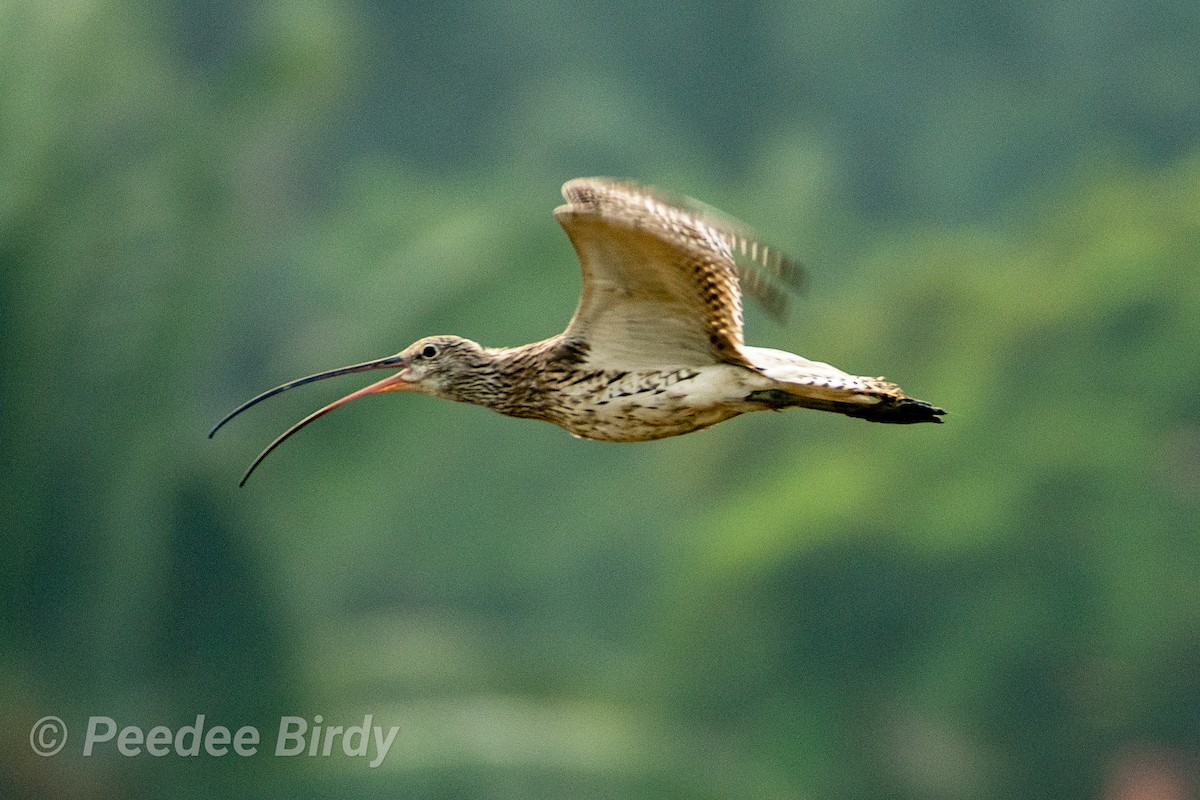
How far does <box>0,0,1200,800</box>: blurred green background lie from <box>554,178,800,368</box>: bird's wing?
10.4 m

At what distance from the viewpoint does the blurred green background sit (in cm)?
2288

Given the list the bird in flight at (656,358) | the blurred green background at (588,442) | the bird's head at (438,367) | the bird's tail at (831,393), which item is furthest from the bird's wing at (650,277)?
the blurred green background at (588,442)

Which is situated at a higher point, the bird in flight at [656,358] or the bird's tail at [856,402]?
the bird in flight at [656,358]

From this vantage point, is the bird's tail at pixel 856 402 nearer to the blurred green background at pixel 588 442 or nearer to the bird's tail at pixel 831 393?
the bird's tail at pixel 831 393

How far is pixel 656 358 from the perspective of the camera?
33.3 ft

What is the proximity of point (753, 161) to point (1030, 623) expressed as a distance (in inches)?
1068

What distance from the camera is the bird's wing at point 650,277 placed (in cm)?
954

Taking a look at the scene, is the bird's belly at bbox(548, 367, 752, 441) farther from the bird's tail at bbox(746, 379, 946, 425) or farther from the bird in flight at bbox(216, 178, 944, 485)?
the bird's tail at bbox(746, 379, 946, 425)

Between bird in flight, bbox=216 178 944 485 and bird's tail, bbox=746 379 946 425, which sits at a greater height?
bird in flight, bbox=216 178 944 485

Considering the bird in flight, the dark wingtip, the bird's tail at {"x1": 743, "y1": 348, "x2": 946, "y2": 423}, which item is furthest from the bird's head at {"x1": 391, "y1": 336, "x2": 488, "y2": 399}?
the dark wingtip

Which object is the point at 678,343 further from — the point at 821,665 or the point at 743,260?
the point at 821,665

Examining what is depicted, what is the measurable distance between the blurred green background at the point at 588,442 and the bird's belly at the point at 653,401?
10273 mm

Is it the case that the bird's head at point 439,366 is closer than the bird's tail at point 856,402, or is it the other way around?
the bird's tail at point 856,402

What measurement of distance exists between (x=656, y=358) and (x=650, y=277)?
1.25ft
